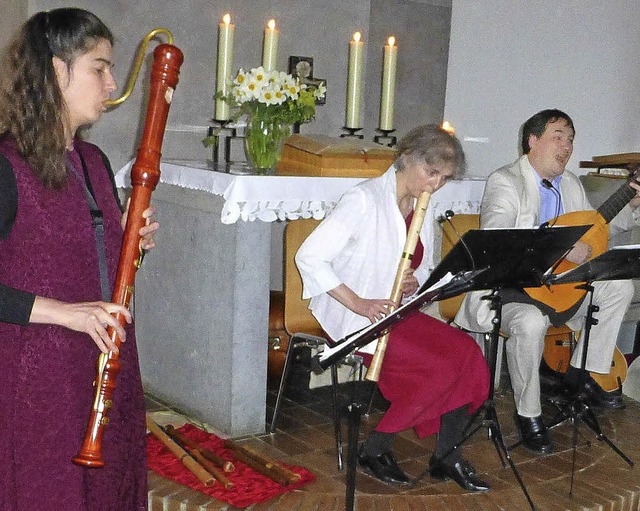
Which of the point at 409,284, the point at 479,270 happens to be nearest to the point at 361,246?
the point at 409,284

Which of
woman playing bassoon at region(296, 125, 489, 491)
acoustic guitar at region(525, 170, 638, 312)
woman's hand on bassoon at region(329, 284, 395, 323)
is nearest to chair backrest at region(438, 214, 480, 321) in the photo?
acoustic guitar at region(525, 170, 638, 312)

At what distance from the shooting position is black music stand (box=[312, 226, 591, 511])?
255 cm

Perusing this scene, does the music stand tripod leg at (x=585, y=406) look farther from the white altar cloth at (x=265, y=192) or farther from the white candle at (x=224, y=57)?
the white candle at (x=224, y=57)

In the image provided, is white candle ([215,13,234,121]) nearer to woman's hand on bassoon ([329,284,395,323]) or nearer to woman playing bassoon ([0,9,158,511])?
woman's hand on bassoon ([329,284,395,323])

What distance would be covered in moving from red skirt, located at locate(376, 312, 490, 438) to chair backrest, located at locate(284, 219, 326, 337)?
53 centimetres

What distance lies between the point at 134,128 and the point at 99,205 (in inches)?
115

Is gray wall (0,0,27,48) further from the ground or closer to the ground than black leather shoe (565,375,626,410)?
further from the ground

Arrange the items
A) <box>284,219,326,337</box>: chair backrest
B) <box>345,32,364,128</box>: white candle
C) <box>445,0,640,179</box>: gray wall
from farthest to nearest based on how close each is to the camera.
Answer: <box>445,0,640,179</box>: gray wall < <box>345,32,364,128</box>: white candle < <box>284,219,326,337</box>: chair backrest

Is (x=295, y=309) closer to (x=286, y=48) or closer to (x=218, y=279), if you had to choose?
(x=218, y=279)

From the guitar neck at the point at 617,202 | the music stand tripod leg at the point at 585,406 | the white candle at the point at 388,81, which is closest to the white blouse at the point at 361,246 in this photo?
the music stand tripod leg at the point at 585,406

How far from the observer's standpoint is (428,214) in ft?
12.2

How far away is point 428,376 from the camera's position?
328 cm

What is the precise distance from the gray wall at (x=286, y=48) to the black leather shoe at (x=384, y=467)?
229 cm

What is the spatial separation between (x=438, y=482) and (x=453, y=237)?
147 centimetres
